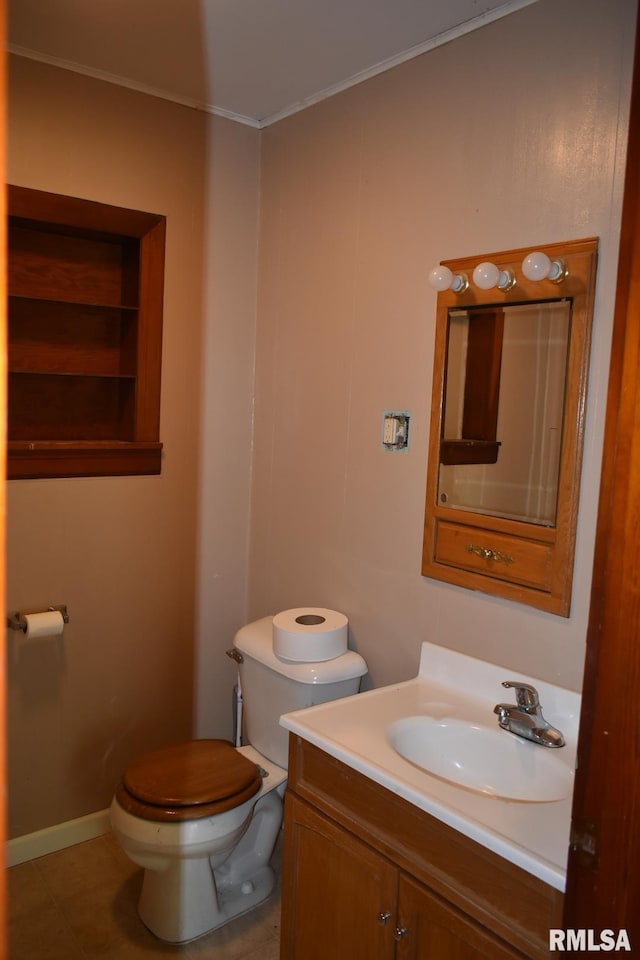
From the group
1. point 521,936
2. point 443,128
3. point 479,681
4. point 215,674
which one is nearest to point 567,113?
point 443,128

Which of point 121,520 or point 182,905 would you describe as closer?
point 182,905

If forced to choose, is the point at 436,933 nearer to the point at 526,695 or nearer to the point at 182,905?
the point at 526,695

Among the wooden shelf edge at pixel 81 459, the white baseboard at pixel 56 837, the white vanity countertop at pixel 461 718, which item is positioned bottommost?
the white baseboard at pixel 56 837

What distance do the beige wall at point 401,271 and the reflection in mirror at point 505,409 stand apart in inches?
3.7

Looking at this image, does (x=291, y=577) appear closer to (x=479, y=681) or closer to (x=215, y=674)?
(x=215, y=674)

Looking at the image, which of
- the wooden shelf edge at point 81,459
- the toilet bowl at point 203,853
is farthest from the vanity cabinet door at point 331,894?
the wooden shelf edge at point 81,459

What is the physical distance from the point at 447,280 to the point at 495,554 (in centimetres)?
67

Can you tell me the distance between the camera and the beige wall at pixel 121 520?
224cm

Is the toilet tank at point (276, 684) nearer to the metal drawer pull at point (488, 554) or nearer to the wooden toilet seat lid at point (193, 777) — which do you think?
the wooden toilet seat lid at point (193, 777)

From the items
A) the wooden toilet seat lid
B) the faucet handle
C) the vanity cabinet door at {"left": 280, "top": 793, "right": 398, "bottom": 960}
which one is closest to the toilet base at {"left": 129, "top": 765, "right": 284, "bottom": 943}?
the wooden toilet seat lid

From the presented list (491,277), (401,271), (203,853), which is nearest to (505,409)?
(491,277)

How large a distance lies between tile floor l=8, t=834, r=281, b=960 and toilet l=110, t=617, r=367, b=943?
5cm

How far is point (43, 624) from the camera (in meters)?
2.22

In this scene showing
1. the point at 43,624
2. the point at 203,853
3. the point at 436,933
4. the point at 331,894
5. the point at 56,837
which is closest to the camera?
the point at 436,933
